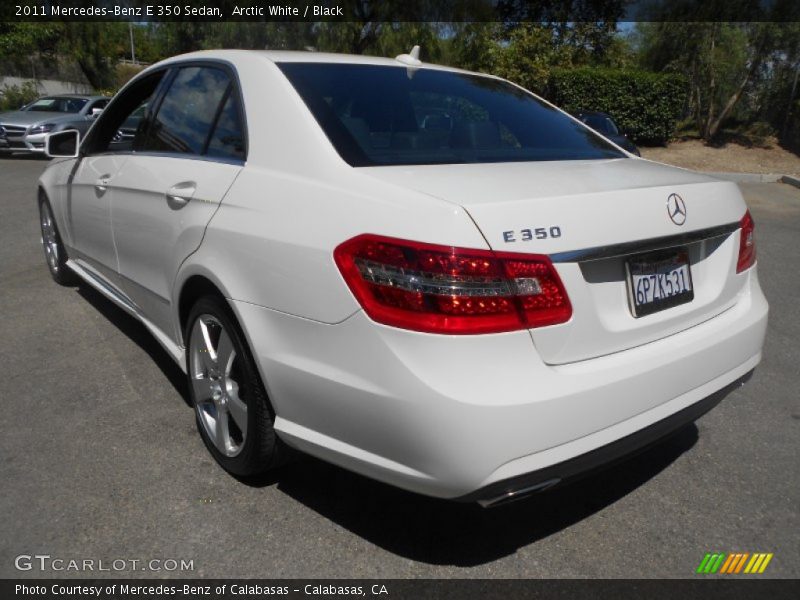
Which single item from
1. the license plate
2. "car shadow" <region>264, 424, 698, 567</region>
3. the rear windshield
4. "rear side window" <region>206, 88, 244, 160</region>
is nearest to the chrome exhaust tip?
"car shadow" <region>264, 424, 698, 567</region>

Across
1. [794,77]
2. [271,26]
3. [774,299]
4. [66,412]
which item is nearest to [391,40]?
[271,26]

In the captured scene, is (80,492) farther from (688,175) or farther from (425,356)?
(688,175)

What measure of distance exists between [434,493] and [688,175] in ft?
5.16

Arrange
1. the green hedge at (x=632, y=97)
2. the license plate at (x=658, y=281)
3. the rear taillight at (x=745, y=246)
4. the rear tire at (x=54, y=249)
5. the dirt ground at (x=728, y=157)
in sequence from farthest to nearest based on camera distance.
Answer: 1. the green hedge at (x=632, y=97)
2. the dirt ground at (x=728, y=157)
3. the rear tire at (x=54, y=249)
4. the rear taillight at (x=745, y=246)
5. the license plate at (x=658, y=281)

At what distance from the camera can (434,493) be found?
2045mm

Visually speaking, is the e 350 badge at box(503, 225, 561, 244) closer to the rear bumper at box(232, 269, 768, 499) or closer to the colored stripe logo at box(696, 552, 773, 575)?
the rear bumper at box(232, 269, 768, 499)

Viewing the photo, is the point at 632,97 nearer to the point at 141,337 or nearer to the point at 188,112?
the point at 141,337

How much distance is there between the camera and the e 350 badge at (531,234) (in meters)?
1.96

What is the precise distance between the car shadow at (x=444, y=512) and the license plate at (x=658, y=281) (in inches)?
18.6

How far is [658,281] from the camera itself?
2346 mm

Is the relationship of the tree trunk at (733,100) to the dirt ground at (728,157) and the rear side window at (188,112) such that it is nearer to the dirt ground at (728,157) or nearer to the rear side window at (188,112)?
the dirt ground at (728,157)

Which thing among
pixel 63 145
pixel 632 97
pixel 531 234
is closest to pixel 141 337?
pixel 63 145

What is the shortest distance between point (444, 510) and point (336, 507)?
41cm

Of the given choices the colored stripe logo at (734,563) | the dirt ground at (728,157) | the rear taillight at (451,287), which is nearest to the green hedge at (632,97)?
the dirt ground at (728,157)
